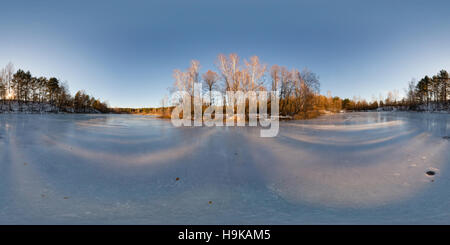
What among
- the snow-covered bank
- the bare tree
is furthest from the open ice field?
Result: the snow-covered bank

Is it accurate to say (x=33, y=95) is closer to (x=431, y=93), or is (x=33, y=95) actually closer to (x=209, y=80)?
(x=209, y=80)

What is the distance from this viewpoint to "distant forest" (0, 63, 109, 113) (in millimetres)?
38094

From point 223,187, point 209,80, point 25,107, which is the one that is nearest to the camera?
point 223,187

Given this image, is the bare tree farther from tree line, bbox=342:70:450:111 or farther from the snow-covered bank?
tree line, bbox=342:70:450:111

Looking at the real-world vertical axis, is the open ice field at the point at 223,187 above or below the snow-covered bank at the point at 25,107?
below

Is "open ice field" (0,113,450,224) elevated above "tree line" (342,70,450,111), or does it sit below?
below

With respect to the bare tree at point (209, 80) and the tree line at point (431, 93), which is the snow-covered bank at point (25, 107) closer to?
the bare tree at point (209, 80)

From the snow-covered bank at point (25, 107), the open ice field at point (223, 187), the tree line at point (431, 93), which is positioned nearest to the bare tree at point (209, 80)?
the open ice field at point (223, 187)

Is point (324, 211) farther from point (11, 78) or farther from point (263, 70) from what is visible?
point (11, 78)

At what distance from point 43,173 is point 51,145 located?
8.92 ft

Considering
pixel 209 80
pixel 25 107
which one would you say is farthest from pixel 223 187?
pixel 25 107

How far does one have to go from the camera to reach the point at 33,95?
44.4 metres

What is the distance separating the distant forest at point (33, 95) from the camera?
38.1m

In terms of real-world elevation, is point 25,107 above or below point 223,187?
above
